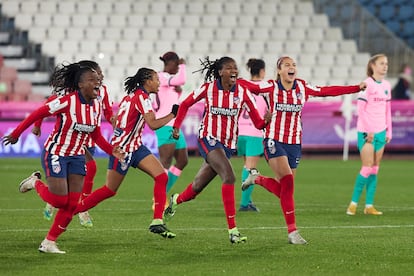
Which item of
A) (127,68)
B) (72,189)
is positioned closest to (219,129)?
(72,189)

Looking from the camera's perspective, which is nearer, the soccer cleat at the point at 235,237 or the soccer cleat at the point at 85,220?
the soccer cleat at the point at 235,237

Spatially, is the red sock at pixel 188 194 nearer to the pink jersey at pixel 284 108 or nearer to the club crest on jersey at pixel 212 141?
the club crest on jersey at pixel 212 141

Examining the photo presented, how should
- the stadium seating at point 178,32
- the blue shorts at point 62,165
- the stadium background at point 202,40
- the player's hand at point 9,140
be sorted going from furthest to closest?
the stadium seating at point 178,32 → the stadium background at point 202,40 → the blue shorts at point 62,165 → the player's hand at point 9,140

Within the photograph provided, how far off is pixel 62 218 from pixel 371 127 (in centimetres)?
613

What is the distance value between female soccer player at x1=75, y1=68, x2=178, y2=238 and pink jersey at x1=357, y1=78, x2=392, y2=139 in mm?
4161

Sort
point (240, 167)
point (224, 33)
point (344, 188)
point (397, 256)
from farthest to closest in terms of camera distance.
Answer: point (224, 33) < point (240, 167) < point (344, 188) < point (397, 256)

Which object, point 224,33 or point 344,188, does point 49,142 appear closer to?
point 344,188

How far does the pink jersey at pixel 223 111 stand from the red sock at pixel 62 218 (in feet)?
5.86

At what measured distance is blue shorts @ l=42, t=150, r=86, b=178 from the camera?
33.8 feet

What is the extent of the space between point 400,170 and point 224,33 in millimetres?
10377

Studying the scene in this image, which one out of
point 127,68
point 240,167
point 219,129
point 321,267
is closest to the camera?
point 321,267

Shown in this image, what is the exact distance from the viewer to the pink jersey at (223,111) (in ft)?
38.1

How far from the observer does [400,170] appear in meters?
25.2

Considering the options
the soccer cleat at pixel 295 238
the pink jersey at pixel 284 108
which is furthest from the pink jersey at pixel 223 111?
the soccer cleat at pixel 295 238
